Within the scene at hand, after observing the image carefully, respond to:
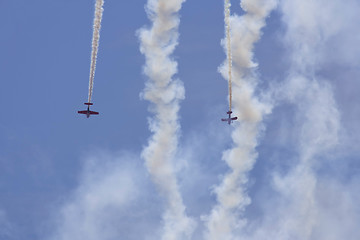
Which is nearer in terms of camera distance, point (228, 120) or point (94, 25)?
point (94, 25)

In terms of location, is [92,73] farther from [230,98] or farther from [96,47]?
[230,98]

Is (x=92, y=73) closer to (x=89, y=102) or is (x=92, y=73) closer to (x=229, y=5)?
(x=89, y=102)

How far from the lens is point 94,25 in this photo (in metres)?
128

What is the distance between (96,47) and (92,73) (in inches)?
128

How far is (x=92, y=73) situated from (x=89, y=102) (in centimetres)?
959

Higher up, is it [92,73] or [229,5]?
[229,5]

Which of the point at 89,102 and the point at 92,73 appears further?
the point at 89,102

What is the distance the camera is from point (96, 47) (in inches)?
5034

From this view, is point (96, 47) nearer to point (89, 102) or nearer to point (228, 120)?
point (89, 102)

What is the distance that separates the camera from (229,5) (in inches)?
5138

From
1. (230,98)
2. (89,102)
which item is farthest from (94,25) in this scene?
(230,98)

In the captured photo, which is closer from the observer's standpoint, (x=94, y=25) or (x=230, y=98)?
(x=94, y=25)

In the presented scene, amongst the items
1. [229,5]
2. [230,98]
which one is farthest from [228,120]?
[229,5]

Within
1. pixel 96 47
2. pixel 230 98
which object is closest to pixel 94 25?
pixel 96 47
